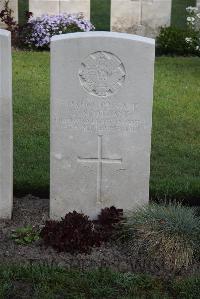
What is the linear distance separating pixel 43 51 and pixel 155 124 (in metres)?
5.73

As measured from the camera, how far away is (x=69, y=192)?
619 cm

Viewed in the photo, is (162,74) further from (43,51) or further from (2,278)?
(2,278)

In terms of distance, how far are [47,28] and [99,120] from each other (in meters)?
8.94

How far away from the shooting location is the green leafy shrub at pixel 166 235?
5.55 m

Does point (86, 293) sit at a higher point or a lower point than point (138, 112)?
lower

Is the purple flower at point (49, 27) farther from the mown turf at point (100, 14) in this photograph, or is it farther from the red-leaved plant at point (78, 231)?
the red-leaved plant at point (78, 231)

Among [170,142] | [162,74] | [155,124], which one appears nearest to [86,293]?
[170,142]

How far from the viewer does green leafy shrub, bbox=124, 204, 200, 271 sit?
5547 mm

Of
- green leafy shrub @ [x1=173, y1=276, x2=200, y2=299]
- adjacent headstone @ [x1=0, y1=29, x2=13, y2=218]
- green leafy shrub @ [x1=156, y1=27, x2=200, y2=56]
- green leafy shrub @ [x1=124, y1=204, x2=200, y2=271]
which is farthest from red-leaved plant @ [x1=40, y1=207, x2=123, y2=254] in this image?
green leafy shrub @ [x1=156, y1=27, x2=200, y2=56]

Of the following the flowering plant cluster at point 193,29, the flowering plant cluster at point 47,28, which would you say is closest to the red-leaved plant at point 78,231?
the flowering plant cluster at point 193,29

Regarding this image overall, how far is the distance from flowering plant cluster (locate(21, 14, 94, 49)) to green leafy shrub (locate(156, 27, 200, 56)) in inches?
62.3

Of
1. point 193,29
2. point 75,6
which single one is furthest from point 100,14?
point 193,29

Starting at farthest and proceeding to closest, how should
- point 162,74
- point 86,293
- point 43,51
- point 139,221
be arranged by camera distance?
1. point 43,51
2. point 162,74
3. point 139,221
4. point 86,293

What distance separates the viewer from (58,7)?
50.4ft
